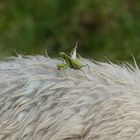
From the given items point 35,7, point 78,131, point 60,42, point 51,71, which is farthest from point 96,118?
point 35,7

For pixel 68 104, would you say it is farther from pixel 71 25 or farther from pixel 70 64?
pixel 71 25

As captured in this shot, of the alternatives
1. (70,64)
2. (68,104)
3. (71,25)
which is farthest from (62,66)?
(71,25)

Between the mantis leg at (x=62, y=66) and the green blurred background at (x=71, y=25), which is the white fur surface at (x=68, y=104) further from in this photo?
the green blurred background at (x=71, y=25)

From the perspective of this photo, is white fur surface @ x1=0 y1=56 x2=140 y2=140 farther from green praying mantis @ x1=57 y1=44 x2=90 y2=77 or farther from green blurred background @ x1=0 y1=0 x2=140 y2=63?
green blurred background @ x1=0 y1=0 x2=140 y2=63

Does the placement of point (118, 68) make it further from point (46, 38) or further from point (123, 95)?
point (46, 38)

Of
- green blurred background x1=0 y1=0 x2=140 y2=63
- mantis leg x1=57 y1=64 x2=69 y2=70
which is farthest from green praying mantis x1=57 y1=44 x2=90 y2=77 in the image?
green blurred background x1=0 y1=0 x2=140 y2=63

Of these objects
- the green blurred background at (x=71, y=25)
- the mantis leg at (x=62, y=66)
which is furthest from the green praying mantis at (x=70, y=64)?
the green blurred background at (x=71, y=25)

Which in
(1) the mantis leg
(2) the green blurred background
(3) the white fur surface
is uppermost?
(2) the green blurred background
